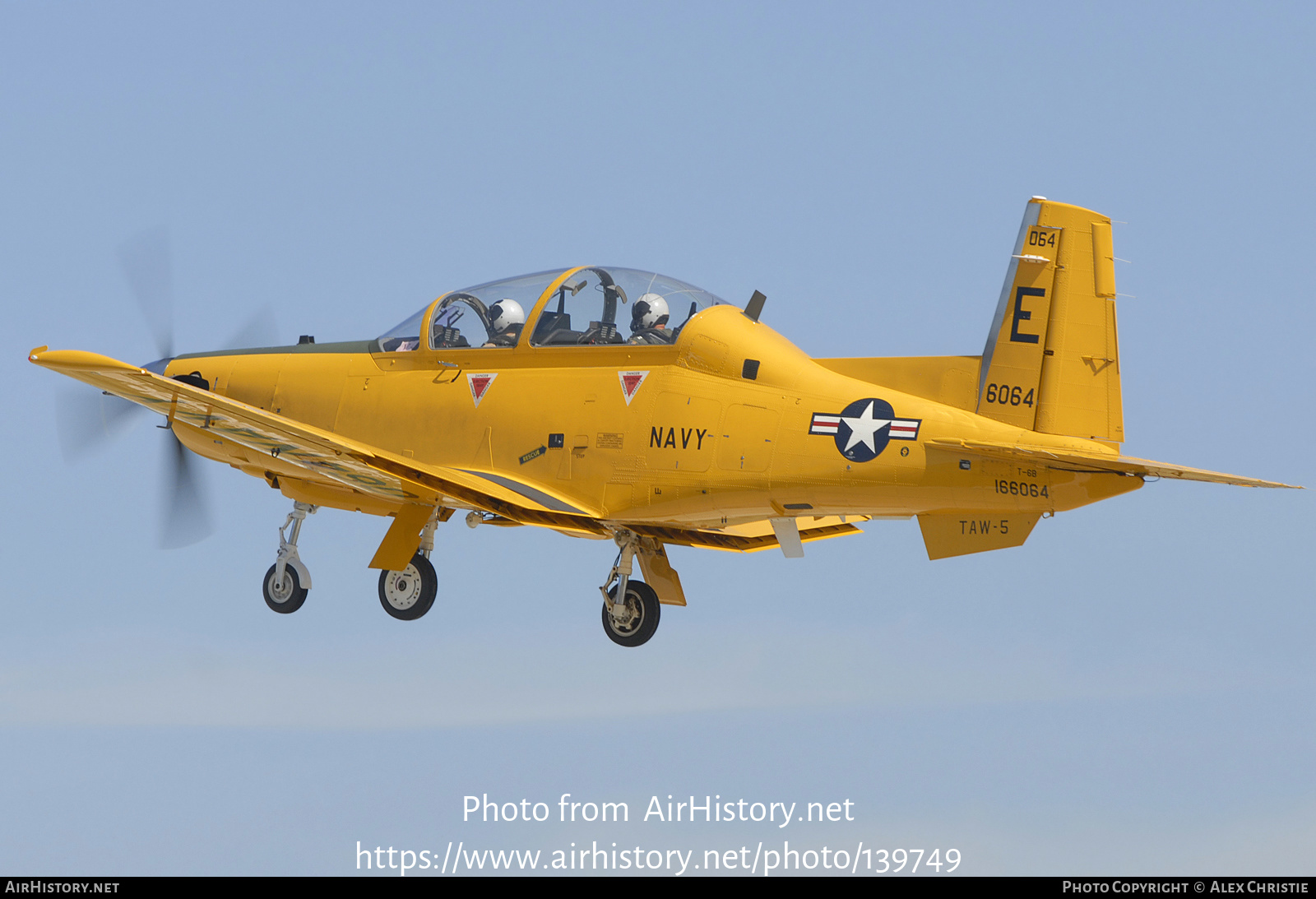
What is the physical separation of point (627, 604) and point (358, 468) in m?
3.26

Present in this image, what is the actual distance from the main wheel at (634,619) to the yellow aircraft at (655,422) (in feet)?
0.07

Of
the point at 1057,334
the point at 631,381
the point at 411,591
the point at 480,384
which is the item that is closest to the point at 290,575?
the point at 411,591

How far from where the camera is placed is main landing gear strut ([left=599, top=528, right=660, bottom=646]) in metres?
17.8

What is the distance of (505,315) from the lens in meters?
18.0

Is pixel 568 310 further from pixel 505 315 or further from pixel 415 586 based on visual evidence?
pixel 415 586

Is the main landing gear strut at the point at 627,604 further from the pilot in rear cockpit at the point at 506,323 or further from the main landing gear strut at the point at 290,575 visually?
the main landing gear strut at the point at 290,575

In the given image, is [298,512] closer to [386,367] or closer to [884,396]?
[386,367]

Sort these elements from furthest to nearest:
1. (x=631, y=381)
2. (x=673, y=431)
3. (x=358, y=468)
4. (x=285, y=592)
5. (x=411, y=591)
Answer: (x=285, y=592) < (x=411, y=591) < (x=358, y=468) < (x=631, y=381) < (x=673, y=431)

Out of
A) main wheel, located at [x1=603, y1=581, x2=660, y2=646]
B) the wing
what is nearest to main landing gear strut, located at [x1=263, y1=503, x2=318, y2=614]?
main wheel, located at [x1=603, y1=581, x2=660, y2=646]

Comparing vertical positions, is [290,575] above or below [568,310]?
below

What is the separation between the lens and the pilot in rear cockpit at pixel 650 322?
17000mm

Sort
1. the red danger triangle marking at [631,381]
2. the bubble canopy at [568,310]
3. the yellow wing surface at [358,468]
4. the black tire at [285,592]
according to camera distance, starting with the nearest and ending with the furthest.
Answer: the yellow wing surface at [358,468] → the red danger triangle marking at [631,381] → the bubble canopy at [568,310] → the black tire at [285,592]

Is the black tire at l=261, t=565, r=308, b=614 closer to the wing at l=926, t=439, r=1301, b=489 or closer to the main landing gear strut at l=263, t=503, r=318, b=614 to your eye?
the main landing gear strut at l=263, t=503, r=318, b=614

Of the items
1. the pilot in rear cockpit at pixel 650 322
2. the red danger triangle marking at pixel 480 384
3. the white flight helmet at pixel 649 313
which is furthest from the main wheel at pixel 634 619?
the white flight helmet at pixel 649 313
